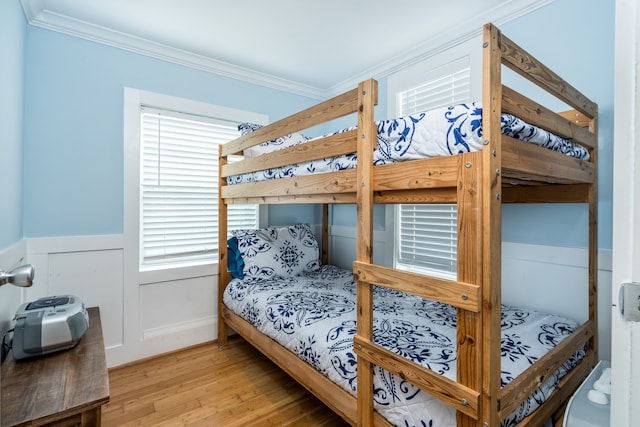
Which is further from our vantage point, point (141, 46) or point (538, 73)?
point (141, 46)

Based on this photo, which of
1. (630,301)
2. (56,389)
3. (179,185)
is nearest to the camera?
(630,301)

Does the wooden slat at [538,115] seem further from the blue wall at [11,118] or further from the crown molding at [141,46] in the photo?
the crown molding at [141,46]

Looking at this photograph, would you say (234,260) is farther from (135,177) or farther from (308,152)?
(308,152)

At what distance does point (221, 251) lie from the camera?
258 cm

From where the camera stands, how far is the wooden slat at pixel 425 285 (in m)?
0.89

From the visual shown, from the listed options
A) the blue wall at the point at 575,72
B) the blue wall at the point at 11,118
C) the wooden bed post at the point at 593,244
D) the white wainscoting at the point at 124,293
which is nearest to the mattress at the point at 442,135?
the wooden bed post at the point at 593,244

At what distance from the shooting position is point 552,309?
1.74m

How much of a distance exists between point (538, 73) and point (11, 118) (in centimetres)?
241

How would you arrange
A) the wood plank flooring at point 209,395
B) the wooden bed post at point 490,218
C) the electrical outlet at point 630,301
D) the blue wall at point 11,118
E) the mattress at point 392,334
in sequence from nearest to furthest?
the electrical outlet at point 630,301
the wooden bed post at point 490,218
the mattress at point 392,334
the blue wall at point 11,118
the wood plank flooring at point 209,395

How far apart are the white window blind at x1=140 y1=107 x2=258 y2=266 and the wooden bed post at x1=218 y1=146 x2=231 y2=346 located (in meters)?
0.15

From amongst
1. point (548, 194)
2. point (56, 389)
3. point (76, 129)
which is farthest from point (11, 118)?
point (548, 194)

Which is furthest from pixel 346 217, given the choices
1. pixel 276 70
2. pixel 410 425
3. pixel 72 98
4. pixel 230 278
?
pixel 72 98

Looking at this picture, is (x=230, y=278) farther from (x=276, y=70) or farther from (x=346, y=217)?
(x=276, y=70)

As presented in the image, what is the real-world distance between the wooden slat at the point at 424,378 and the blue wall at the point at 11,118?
67.3 inches
